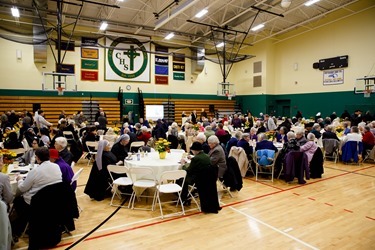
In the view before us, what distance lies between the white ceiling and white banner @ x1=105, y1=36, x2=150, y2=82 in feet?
2.32

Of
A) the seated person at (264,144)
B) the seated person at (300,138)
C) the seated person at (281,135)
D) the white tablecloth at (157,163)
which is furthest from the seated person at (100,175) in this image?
the seated person at (281,135)

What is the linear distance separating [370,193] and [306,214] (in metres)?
2.27

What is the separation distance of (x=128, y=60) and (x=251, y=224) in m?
15.6

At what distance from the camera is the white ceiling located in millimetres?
13047

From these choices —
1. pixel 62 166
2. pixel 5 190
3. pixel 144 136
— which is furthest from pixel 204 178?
pixel 144 136

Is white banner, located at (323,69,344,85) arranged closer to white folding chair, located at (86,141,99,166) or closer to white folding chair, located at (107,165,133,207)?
white folding chair, located at (86,141,99,166)

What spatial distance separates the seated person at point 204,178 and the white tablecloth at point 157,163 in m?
0.49

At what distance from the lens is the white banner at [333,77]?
15164 millimetres

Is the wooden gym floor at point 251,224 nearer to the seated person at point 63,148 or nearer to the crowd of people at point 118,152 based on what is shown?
the crowd of people at point 118,152

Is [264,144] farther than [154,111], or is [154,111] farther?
[154,111]

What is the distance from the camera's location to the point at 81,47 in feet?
52.3

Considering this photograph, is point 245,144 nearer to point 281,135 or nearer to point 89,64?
point 281,135

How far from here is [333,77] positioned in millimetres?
15578

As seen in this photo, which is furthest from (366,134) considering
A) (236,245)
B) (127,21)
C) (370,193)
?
(127,21)
